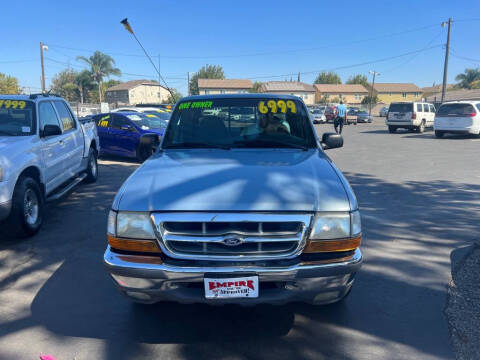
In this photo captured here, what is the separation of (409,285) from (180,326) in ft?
7.27

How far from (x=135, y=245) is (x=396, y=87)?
11006 centimetres

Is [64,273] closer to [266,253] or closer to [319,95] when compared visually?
[266,253]

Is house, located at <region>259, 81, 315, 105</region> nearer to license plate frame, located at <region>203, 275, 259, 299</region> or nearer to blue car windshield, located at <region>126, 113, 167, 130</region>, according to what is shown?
blue car windshield, located at <region>126, 113, 167, 130</region>

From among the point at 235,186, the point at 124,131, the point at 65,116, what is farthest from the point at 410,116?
the point at 235,186

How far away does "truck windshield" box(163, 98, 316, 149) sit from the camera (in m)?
3.91

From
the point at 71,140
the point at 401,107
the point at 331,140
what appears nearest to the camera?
the point at 331,140

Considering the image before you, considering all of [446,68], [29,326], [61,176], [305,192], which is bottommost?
[29,326]

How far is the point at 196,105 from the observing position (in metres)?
4.25

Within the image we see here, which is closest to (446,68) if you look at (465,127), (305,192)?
(465,127)

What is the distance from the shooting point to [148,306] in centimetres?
333

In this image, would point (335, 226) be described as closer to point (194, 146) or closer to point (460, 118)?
point (194, 146)

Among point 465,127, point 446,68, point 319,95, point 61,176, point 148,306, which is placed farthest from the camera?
point 319,95

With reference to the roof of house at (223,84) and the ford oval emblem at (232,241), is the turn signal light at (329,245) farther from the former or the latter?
the roof of house at (223,84)

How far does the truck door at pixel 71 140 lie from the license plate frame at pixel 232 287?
195 inches
